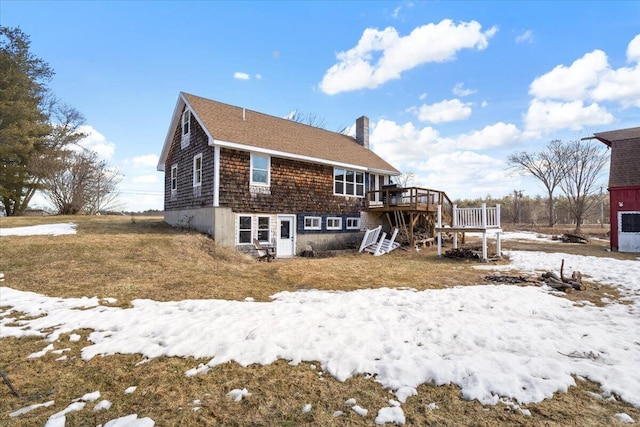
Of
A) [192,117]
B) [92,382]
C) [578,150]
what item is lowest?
[92,382]

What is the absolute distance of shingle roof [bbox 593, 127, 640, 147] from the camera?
18.4m

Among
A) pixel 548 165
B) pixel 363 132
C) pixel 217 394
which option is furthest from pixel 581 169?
pixel 217 394

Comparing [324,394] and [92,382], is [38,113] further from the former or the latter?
[324,394]

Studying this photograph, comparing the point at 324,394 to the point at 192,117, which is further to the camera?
the point at 192,117

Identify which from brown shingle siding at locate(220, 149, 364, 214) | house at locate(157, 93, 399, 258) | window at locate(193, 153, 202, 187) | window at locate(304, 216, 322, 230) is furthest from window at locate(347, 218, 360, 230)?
window at locate(193, 153, 202, 187)

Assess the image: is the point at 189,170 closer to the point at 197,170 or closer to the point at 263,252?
the point at 197,170

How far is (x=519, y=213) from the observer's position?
4316 centimetres

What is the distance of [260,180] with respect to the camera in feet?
47.6

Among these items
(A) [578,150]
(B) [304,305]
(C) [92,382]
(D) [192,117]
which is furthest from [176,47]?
(A) [578,150]

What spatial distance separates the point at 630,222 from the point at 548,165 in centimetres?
2105

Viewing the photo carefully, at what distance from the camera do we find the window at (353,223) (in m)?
18.2

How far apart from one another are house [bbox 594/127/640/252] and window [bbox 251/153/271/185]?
19171 mm

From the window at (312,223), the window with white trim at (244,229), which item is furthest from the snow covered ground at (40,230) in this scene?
the window at (312,223)

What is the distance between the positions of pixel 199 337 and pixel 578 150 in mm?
39445
